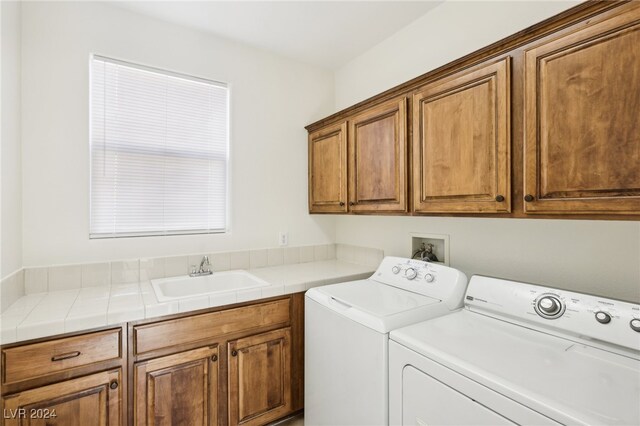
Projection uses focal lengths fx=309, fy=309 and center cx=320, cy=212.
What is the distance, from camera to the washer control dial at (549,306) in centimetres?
121

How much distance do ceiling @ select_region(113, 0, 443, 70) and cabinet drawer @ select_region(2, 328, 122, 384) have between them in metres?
Answer: 1.92

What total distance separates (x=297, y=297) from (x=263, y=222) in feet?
2.52

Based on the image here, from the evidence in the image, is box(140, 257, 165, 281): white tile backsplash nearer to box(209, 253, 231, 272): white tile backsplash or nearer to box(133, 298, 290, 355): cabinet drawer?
box(209, 253, 231, 272): white tile backsplash

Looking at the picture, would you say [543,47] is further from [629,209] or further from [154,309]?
[154,309]

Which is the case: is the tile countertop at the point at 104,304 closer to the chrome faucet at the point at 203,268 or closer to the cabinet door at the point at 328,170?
the chrome faucet at the point at 203,268

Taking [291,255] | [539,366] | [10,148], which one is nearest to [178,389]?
[291,255]

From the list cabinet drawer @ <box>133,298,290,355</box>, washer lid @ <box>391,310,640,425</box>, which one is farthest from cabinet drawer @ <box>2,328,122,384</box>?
washer lid @ <box>391,310,640,425</box>

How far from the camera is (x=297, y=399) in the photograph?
1.97 m

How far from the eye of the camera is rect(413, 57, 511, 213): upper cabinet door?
131cm

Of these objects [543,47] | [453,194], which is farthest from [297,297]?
[543,47]

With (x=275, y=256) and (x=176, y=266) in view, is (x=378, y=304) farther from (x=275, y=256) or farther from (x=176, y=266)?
(x=176, y=266)

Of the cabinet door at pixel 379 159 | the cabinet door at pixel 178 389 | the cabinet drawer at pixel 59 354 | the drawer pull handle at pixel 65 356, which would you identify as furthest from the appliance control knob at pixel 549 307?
the drawer pull handle at pixel 65 356

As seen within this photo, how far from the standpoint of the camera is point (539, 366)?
1.00 meters

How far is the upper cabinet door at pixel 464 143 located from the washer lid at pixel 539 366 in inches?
20.6
